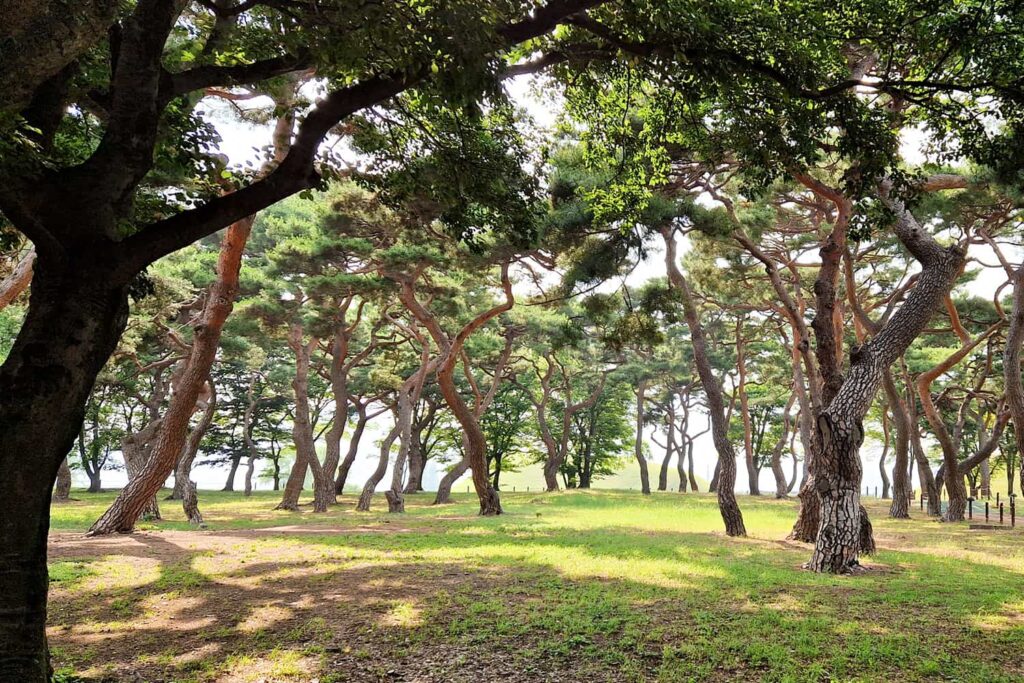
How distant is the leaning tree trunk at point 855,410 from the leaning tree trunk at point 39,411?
8354 mm

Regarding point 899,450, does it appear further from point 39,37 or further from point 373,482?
point 39,37

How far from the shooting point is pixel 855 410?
8297 millimetres

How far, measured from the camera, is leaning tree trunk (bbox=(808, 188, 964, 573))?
8164 millimetres

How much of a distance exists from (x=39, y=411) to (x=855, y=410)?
29.0 ft

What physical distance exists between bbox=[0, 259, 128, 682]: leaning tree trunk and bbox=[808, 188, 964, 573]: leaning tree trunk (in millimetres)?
8354

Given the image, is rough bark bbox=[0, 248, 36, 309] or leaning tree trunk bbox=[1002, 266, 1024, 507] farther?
leaning tree trunk bbox=[1002, 266, 1024, 507]

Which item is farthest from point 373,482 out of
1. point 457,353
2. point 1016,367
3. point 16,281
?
point 1016,367

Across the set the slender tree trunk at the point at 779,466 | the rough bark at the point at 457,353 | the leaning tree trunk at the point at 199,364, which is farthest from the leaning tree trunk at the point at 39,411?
the slender tree trunk at the point at 779,466

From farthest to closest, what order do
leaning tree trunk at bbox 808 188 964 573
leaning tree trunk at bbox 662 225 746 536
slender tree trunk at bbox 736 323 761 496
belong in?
slender tree trunk at bbox 736 323 761 496 → leaning tree trunk at bbox 662 225 746 536 → leaning tree trunk at bbox 808 188 964 573

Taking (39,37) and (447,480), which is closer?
(39,37)

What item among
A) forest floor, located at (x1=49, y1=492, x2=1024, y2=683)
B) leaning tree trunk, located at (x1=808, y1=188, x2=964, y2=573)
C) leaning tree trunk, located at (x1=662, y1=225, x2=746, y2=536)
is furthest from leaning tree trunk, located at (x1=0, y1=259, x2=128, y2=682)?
leaning tree trunk, located at (x1=662, y1=225, x2=746, y2=536)

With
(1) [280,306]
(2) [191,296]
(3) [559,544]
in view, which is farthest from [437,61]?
(2) [191,296]

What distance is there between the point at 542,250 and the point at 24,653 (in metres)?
11.0

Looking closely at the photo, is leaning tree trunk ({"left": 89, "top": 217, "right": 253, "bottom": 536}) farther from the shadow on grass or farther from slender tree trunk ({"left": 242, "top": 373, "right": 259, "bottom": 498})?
slender tree trunk ({"left": 242, "top": 373, "right": 259, "bottom": 498})
